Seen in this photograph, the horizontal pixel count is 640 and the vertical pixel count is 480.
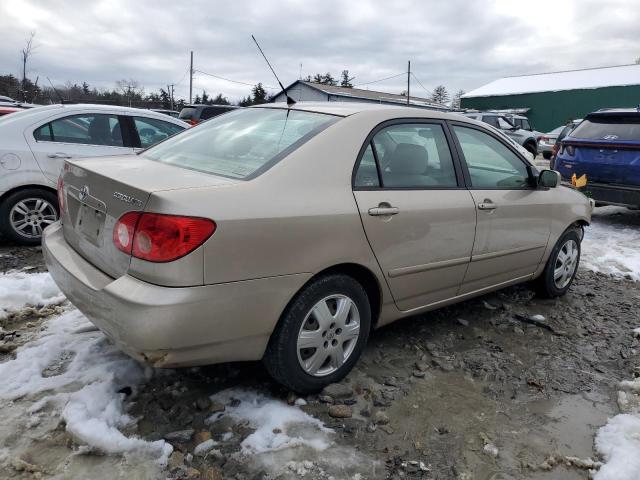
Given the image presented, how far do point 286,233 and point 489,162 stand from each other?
2.01 m

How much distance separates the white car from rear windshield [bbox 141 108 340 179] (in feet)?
7.64

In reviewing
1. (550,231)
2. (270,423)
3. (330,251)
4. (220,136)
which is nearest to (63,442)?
(270,423)

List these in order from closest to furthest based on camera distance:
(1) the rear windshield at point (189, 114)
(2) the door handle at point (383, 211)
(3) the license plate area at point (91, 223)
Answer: (3) the license plate area at point (91, 223) < (2) the door handle at point (383, 211) < (1) the rear windshield at point (189, 114)

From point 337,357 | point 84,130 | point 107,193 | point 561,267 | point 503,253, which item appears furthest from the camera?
point 84,130

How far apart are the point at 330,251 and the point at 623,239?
19.3 feet

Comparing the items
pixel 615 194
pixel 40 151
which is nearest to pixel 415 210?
pixel 40 151

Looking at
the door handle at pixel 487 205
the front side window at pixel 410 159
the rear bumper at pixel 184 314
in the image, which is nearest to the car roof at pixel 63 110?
the rear bumper at pixel 184 314

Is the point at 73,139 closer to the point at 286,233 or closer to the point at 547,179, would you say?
the point at 286,233

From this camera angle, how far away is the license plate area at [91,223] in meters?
2.56

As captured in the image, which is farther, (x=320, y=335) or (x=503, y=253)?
(x=503, y=253)

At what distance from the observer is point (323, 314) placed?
8.94ft

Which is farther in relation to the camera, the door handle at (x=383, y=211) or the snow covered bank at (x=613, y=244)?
the snow covered bank at (x=613, y=244)

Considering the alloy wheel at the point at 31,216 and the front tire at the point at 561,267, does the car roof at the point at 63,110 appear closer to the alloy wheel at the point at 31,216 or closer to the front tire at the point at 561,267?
the alloy wheel at the point at 31,216

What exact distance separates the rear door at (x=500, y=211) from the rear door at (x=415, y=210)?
13 centimetres
